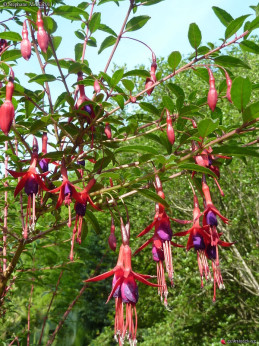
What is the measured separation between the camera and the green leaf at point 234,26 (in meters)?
0.66

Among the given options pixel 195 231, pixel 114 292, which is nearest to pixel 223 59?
pixel 195 231

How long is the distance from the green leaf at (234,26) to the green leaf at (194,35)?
5cm

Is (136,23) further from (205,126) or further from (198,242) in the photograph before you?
(198,242)

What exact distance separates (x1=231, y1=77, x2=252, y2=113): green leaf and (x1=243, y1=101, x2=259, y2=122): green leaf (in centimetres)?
1

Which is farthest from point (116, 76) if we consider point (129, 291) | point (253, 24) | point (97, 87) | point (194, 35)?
point (129, 291)

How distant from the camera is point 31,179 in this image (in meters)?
0.60

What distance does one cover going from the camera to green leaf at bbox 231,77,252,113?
0.55 metres

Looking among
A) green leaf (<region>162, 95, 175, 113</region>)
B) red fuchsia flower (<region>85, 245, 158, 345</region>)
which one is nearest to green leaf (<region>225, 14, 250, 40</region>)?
green leaf (<region>162, 95, 175, 113</region>)

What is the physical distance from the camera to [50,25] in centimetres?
73

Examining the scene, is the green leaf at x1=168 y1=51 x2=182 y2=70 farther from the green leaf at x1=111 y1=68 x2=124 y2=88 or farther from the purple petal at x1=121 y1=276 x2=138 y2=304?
the purple petal at x1=121 y1=276 x2=138 y2=304

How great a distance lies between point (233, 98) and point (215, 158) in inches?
7.3

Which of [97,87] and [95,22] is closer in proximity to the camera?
[97,87]

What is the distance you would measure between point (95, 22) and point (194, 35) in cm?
27

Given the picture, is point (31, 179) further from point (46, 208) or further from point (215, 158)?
point (215, 158)
